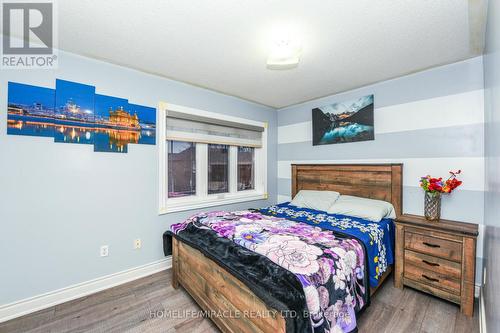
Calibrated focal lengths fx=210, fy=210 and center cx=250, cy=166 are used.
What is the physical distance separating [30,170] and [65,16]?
137 centimetres

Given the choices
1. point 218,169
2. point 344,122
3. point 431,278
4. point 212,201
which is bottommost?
point 431,278

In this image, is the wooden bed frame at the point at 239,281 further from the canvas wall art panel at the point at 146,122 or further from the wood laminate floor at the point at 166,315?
the canvas wall art panel at the point at 146,122

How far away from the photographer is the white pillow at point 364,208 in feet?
8.07

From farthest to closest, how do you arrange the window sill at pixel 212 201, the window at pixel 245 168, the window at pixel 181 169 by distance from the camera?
1. the window at pixel 245 168
2. the window at pixel 181 169
3. the window sill at pixel 212 201

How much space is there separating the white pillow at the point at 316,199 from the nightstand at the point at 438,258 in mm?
843

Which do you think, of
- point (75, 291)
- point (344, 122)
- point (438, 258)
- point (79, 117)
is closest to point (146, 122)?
point (79, 117)

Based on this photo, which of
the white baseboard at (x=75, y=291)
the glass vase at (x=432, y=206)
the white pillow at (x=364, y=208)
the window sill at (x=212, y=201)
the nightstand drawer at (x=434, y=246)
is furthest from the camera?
the window sill at (x=212, y=201)

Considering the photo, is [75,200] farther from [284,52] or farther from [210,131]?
[284,52]

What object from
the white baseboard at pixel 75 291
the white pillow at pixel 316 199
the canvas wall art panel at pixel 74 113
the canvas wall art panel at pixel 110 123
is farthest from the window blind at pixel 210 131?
the white baseboard at pixel 75 291

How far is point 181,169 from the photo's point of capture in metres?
3.03

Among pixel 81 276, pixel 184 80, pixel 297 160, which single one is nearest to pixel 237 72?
pixel 184 80

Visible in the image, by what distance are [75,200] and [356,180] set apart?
342 centimetres

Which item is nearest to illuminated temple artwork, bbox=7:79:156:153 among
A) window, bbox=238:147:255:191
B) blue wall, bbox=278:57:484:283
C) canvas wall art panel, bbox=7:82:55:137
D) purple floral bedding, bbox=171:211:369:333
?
canvas wall art panel, bbox=7:82:55:137

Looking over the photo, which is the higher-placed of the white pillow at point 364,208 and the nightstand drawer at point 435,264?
the white pillow at point 364,208
